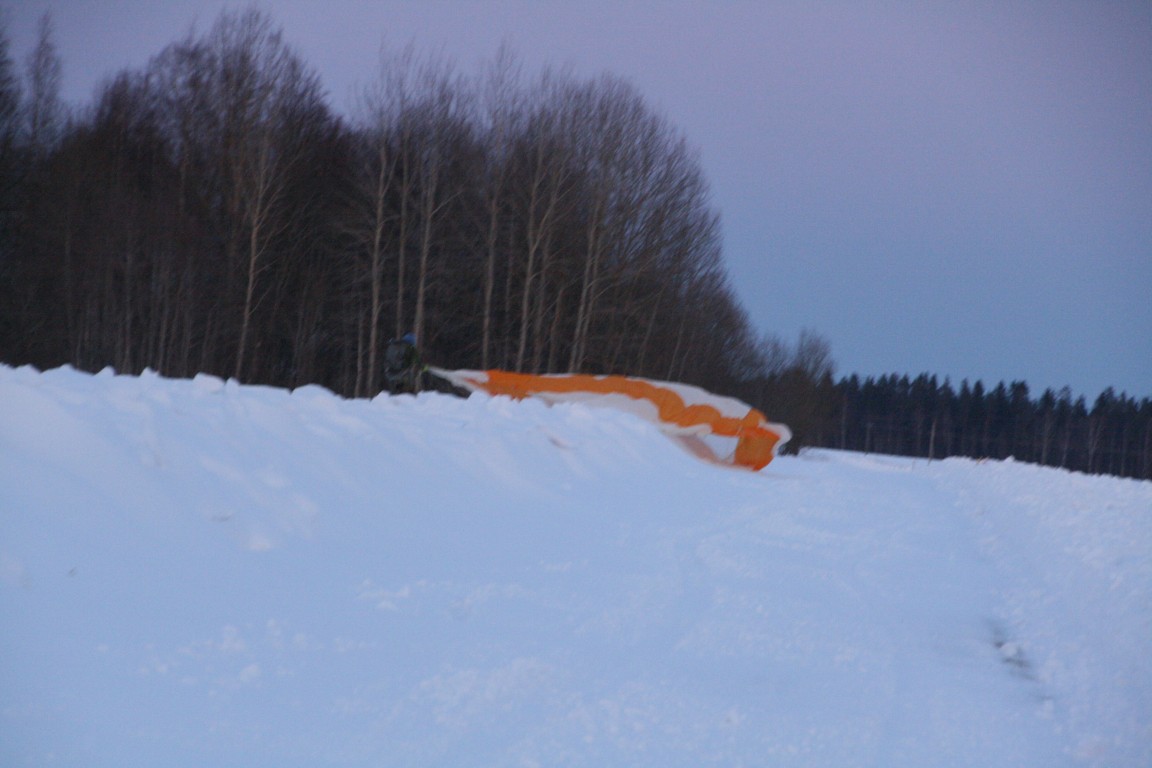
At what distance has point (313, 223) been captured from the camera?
30.4 meters

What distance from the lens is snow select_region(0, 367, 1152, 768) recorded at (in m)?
3.30

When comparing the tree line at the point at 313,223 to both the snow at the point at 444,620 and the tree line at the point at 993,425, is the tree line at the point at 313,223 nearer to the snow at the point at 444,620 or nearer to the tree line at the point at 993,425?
the snow at the point at 444,620

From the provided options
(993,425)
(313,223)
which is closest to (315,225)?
(313,223)

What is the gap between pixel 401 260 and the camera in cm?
2725

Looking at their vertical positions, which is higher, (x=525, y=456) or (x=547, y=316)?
(x=547, y=316)

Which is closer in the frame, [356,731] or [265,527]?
[356,731]

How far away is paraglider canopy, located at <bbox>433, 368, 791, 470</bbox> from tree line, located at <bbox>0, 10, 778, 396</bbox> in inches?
381

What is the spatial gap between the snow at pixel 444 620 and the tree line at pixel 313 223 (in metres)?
19.7

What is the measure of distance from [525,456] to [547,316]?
2248cm

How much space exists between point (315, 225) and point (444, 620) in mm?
27351

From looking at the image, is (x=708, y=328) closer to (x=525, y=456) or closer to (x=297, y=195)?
(x=297, y=195)

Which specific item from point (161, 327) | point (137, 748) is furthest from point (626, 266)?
point (137, 748)

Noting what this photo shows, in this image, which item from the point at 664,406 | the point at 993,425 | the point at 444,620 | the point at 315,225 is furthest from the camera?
the point at 993,425

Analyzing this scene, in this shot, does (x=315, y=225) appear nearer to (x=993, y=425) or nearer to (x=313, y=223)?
(x=313, y=223)
